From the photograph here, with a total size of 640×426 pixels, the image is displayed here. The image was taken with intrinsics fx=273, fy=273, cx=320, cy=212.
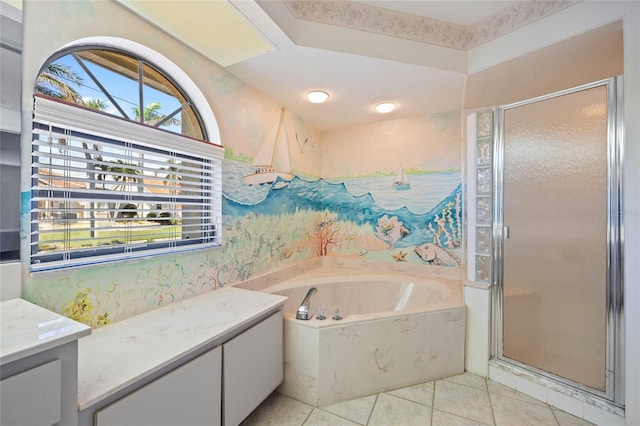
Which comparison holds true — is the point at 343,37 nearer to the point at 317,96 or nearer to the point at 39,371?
the point at 317,96

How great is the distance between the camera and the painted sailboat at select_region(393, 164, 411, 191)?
9.61ft

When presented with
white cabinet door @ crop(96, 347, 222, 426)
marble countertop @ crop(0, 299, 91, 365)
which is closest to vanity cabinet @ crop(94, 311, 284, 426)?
white cabinet door @ crop(96, 347, 222, 426)

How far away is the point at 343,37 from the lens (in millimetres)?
1729

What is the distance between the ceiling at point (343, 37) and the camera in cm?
147

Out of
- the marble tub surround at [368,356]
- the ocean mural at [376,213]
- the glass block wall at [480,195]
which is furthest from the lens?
the ocean mural at [376,213]

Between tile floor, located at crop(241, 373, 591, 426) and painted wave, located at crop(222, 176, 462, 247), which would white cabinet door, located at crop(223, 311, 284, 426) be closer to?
tile floor, located at crop(241, 373, 591, 426)

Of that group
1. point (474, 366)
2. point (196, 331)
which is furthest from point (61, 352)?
point (474, 366)

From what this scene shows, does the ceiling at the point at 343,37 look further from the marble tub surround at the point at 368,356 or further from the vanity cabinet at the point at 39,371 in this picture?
the marble tub surround at the point at 368,356

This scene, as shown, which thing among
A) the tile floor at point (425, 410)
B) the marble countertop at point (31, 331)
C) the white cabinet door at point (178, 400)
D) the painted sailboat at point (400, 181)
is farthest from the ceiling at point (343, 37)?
the tile floor at point (425, 410)

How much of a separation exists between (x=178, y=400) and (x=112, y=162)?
115 centimetres

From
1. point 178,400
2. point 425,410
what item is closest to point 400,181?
point 425,410

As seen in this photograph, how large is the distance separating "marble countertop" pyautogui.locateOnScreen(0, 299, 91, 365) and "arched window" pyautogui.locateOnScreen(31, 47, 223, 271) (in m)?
0.33

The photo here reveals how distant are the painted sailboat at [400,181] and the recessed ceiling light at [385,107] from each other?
Result: 62 centimetres

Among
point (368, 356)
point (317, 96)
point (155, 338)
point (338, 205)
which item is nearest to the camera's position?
point (155, 338)
